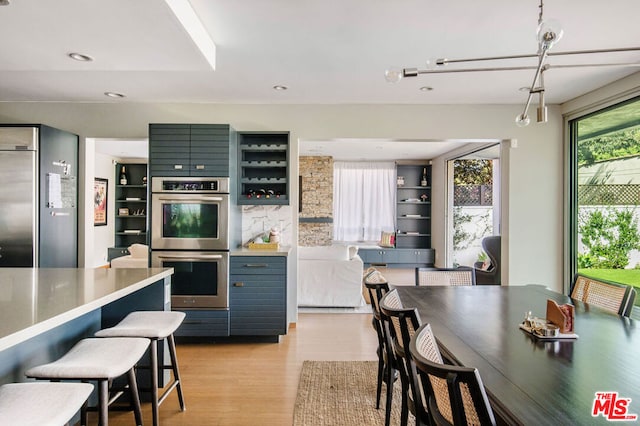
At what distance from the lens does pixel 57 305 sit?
5.25 feet

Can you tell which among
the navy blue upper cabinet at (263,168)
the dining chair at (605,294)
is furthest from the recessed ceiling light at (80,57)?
the dining chair at (605,294)

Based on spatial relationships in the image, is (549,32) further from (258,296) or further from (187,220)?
(187,220)

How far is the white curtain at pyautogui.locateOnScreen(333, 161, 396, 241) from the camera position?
369 inches

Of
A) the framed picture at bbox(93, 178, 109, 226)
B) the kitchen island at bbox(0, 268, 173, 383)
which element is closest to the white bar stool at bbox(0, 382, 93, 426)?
the kitchen island at bbox(0, 268, 173, 383)

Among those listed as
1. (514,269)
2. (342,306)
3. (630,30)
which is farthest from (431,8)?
(342,306)

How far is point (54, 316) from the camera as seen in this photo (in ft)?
4.70

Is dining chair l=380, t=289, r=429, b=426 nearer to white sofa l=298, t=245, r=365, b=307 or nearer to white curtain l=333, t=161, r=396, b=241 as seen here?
white sofa l=298, t=245, r=365, b=307

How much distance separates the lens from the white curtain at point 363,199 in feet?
30.8

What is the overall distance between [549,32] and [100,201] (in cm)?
872

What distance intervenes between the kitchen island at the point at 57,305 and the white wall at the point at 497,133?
2131 millimetres

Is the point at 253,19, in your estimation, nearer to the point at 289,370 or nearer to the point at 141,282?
the point at 141,282

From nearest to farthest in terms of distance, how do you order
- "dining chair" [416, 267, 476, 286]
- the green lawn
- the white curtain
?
1. "dining chair" [416, 267, 476, 286]
2. the green lawn
3. the white curtain

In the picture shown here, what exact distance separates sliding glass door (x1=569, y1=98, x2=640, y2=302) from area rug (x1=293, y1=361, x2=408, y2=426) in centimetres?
260

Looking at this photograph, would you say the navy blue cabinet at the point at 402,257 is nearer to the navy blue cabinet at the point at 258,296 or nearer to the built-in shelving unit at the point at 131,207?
the navy blue cabinet at the point at 258,296
